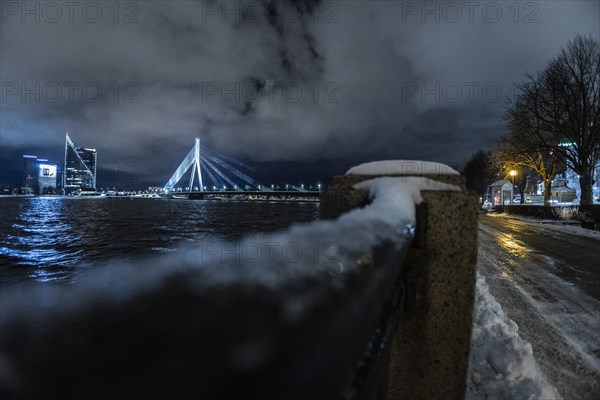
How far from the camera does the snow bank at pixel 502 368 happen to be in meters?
2.23

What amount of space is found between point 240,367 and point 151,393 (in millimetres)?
120

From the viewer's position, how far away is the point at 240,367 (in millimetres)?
429

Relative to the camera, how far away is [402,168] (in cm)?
187

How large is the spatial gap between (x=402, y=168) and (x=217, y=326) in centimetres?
159

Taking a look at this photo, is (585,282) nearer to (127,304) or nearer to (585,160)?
(127,304)

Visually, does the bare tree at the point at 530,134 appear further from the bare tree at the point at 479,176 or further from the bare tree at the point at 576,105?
the bare tree at the point at 479,176

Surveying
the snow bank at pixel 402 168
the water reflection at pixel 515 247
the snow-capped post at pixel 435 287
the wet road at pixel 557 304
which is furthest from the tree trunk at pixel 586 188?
the snow-capped post at pixel 435 287

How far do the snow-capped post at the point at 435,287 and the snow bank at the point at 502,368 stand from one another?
822 millimetres

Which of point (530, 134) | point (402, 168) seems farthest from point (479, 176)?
point (402, 168)

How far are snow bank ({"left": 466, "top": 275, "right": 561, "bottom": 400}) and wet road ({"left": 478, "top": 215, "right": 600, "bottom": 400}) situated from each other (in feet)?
0.51

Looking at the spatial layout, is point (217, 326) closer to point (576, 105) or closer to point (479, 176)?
point (576, 105)

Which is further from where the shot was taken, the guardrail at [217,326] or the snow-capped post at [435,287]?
the snow-capped post at [435,287]

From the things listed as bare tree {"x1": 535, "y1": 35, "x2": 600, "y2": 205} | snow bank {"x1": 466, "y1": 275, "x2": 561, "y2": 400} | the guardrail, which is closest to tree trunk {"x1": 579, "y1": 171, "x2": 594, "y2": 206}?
bare tree {"x1": 535, "y1": 35, "x2": 600, "y2": 205}

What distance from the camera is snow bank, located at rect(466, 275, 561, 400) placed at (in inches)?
87.7
